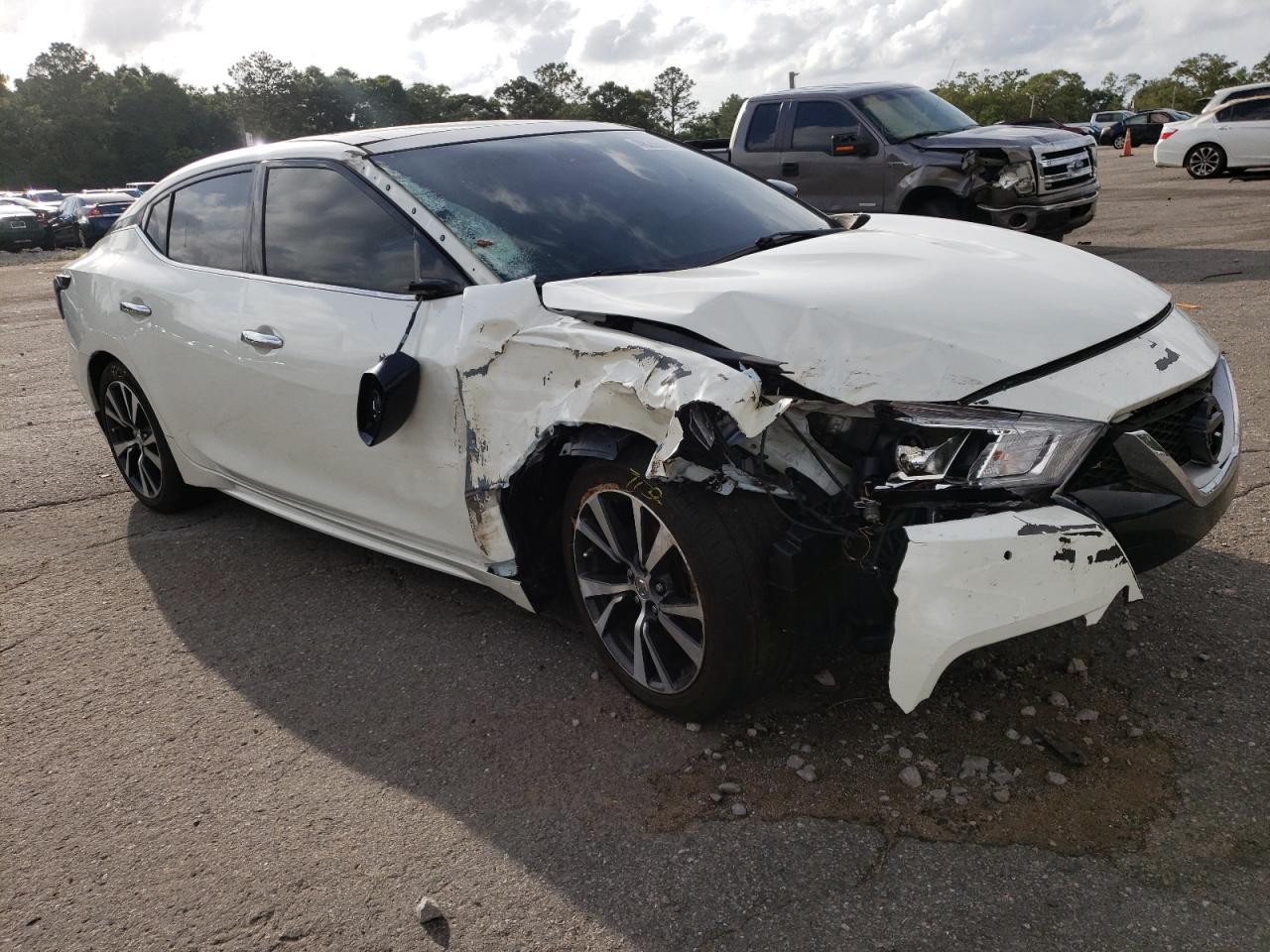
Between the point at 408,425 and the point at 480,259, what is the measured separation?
1.87ft

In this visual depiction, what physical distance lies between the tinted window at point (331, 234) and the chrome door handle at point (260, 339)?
0.24 m

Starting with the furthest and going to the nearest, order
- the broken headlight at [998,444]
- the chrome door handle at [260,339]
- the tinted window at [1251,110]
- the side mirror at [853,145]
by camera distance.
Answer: the tinted window at [1251,110]
the side mirror at [853,145]
the chrome door handle at [260,339]
the broken headlight at [998,444]

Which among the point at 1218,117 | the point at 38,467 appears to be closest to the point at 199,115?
the point at 1218,117

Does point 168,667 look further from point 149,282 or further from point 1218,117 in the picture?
point 1218,117

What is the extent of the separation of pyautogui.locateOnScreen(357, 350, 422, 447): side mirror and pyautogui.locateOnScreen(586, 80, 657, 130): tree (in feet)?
316

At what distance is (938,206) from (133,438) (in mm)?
8030

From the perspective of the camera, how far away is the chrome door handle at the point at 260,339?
373cm

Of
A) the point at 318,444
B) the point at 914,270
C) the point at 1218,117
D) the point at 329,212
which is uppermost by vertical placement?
the point at 329,212

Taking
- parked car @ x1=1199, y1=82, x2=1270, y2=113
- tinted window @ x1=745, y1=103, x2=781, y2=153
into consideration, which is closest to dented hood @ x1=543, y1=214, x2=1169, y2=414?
tinted window @ x1=745, y1=103, x2=781, y2=153

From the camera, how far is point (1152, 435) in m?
2.67

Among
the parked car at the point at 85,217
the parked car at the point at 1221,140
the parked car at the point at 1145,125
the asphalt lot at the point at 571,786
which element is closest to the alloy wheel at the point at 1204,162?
the parked car at the point at 1221,140

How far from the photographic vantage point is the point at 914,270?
298 centimetres

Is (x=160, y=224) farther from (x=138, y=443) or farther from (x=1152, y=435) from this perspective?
(x=1152, y=435)

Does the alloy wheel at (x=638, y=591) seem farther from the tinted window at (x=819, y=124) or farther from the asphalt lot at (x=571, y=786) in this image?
the tinted window at (x=819, y=124)
